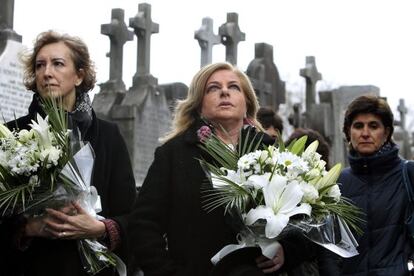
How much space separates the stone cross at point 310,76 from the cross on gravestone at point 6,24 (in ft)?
30.3

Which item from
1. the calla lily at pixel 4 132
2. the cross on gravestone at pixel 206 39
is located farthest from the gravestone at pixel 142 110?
the calla lily at pixel 4 132

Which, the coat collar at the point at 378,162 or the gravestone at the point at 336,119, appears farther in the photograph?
the gravestone at the point at 336,119

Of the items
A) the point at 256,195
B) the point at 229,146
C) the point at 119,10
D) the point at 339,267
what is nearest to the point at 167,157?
the point at 229,146

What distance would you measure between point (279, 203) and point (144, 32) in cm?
1160

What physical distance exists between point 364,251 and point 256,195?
1113mm

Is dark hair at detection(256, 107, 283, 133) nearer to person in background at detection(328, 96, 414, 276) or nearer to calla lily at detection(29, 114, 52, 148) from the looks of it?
person in background at detection(328, 96, 414, 276)

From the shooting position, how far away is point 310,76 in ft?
61.0

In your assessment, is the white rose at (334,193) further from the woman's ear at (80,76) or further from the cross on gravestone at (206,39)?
the cross on gravestone at (206,39)

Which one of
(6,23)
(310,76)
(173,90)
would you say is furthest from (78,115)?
(310,76)

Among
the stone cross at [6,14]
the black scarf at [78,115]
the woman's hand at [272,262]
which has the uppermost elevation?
the stone cross at [6,14]

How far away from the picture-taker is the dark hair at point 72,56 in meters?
4.45

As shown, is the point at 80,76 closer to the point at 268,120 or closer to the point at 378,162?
the point at 378,162

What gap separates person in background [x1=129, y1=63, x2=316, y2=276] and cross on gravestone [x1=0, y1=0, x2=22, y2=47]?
6.06 meters

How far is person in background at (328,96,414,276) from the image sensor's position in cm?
460
